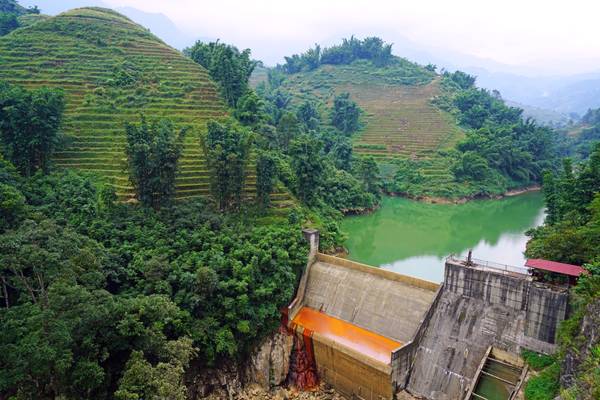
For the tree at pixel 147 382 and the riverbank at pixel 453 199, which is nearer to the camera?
the tree at pixel 147 382

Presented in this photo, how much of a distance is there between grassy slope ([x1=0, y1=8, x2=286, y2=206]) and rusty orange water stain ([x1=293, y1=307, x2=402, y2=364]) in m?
7.82

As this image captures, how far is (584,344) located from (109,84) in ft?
95.2

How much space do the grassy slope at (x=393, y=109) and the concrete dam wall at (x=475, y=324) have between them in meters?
24.8

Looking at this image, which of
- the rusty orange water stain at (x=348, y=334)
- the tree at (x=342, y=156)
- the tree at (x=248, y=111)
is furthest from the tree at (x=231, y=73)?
the rusty orange water stain at (x=348, y=334)

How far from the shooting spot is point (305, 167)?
22.0m

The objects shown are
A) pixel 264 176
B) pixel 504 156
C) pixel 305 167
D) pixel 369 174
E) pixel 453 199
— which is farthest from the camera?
pixel 504 156

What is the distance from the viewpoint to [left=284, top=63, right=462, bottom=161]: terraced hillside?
4403 centimetres

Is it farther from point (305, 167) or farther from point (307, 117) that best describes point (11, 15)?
point (305, 167)

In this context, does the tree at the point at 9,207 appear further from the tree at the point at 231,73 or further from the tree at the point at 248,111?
the tree at the point at 231,73

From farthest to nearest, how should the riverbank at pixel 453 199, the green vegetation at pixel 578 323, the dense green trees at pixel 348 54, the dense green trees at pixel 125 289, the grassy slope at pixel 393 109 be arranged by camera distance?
the dense green trees at pixel 348 54 → the grassy slope at pixel 393 109 → the riverbank at pixel 453 199 → the dense green trees at pixel 125 289 → the green vegetation at pixel 578 323

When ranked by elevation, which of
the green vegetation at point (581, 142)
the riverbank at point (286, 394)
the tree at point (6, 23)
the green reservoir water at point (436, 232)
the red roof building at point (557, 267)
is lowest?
the riverbank at point (286, 394)

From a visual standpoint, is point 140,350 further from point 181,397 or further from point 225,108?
point 225,108

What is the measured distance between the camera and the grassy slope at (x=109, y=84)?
71.4ft

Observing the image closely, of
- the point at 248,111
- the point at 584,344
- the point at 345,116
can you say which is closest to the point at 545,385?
the point at 584,344
